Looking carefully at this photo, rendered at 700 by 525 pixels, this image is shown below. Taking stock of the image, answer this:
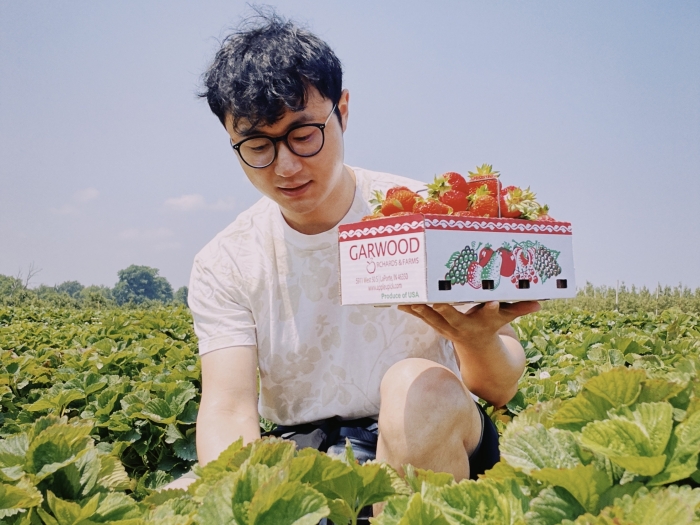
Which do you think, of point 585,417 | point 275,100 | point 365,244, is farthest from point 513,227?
point 585,417

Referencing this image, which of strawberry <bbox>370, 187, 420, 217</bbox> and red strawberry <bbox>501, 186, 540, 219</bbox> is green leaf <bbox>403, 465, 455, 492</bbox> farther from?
red strawberry <bbox>501, 186, 540, 219</bbox>

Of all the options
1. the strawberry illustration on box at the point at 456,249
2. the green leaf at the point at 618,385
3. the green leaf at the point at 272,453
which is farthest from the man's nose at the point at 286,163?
the green leaf at the point at 618,385

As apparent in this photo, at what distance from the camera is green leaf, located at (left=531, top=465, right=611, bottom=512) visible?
2.55 feet

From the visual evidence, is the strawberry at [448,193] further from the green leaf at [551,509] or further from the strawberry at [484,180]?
the green leaf at [551,509]

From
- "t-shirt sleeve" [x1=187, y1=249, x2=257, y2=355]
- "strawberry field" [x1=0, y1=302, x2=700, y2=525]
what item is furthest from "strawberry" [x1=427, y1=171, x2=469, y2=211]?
"strawberry field" [x1=0, y1=302, x2=700, y2=525]

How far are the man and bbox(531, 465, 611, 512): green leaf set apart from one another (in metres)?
1.05

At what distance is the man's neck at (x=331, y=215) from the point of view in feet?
8.13

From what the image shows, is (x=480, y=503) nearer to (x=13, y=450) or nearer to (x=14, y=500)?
(x=14, y=500)

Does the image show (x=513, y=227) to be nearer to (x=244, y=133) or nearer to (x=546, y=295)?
(x=546, y=295)

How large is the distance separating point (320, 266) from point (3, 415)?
2959 millimetres

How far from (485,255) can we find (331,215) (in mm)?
679

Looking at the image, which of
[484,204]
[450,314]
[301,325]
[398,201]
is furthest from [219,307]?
[484,204]

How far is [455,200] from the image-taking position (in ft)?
7.07

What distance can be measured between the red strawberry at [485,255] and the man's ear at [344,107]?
0.73 m
